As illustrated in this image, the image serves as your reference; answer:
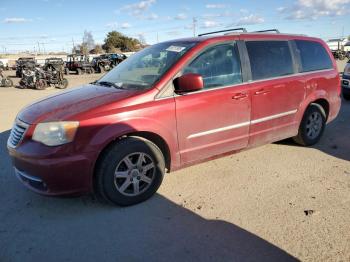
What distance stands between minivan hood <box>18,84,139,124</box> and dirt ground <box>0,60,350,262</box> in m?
1.01

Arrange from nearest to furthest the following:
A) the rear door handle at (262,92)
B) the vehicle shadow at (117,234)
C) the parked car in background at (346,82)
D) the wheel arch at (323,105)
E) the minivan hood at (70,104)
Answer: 1. the vehicle shadow at (117,234)
2. the minivan hood at (70,104)
3. the rear door handle at (262,92)
4. the wheel arch at (323,105)
5. the parked car in background at (346,82)

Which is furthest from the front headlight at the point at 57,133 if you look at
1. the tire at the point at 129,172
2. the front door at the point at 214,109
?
the front door at the point at 214,109

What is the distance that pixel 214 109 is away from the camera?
13.3ft

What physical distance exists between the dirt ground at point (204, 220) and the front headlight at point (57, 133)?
825 millimetres

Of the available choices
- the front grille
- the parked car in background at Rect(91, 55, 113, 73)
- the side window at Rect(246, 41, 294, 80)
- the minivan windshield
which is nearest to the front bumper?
the front grille

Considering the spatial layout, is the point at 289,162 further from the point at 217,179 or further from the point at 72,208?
the point at 72,208

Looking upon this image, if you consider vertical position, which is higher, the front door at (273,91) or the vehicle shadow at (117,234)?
the front door at (273,91)

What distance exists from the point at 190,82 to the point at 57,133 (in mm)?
1467

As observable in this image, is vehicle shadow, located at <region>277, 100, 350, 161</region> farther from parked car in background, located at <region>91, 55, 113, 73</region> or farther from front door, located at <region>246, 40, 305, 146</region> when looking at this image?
parked car in background, located at <region>91, 55, 113, 73</region>

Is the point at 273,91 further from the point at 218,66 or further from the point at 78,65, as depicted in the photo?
the point at 78,65

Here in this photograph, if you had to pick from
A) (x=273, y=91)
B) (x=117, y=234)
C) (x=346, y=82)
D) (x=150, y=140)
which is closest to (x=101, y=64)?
(x=346, y=82)

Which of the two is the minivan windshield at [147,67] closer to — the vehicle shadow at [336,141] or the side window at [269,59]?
the side window at [269,59]

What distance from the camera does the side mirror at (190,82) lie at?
144 inches

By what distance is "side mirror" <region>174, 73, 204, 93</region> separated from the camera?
3.67 m
